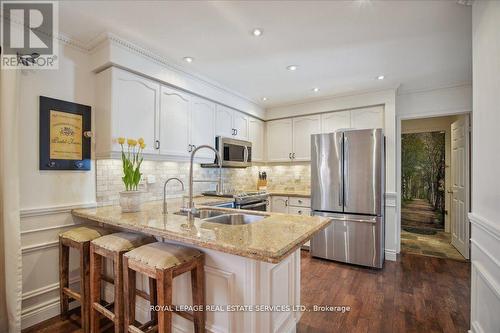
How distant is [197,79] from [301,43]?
1439 mm

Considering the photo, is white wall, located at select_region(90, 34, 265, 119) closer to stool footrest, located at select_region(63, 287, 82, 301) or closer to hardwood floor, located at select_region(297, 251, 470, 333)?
stool footrest, located at select_region(63, 287, 82, 301)

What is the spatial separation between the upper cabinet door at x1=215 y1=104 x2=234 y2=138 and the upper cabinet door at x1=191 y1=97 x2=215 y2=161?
0.35 ft

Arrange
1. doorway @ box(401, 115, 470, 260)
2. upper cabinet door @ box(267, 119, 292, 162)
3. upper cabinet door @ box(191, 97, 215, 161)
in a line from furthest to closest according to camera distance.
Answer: upper cabinet door @ box(267, 119, 292, 162), doorway @ box(401, 115, 470, 260), upper cabinet door @ box(191, 97, 215, 161)

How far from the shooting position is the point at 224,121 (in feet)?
11.8

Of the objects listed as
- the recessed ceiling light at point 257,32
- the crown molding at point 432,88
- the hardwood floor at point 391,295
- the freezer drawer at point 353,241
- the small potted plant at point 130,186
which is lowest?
the hardwood floor at point 391,295

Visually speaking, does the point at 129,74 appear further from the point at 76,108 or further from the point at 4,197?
the point at 4,197

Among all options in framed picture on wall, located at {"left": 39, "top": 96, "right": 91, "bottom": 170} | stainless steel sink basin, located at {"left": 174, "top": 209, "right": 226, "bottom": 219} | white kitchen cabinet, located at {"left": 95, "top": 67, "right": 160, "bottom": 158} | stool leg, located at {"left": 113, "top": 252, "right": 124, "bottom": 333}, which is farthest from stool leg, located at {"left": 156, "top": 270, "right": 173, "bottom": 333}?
framed picture on wall, located at {"left": 39, "top": 96, "right": 91, "bottom": 170}

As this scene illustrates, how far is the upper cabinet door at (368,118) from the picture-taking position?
11.9 ft

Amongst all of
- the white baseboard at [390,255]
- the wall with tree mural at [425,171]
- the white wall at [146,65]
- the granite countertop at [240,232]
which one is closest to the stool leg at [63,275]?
the granite countertop at [240,232]

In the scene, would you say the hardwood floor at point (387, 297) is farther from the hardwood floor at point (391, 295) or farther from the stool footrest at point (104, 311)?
the stool footrest at point (104, 311)

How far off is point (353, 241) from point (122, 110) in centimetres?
325

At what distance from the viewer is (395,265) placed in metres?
Result: 3.24

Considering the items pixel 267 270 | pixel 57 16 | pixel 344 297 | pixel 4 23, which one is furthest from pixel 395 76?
pixel 4 23

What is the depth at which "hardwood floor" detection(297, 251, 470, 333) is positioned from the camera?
196 centimetres
